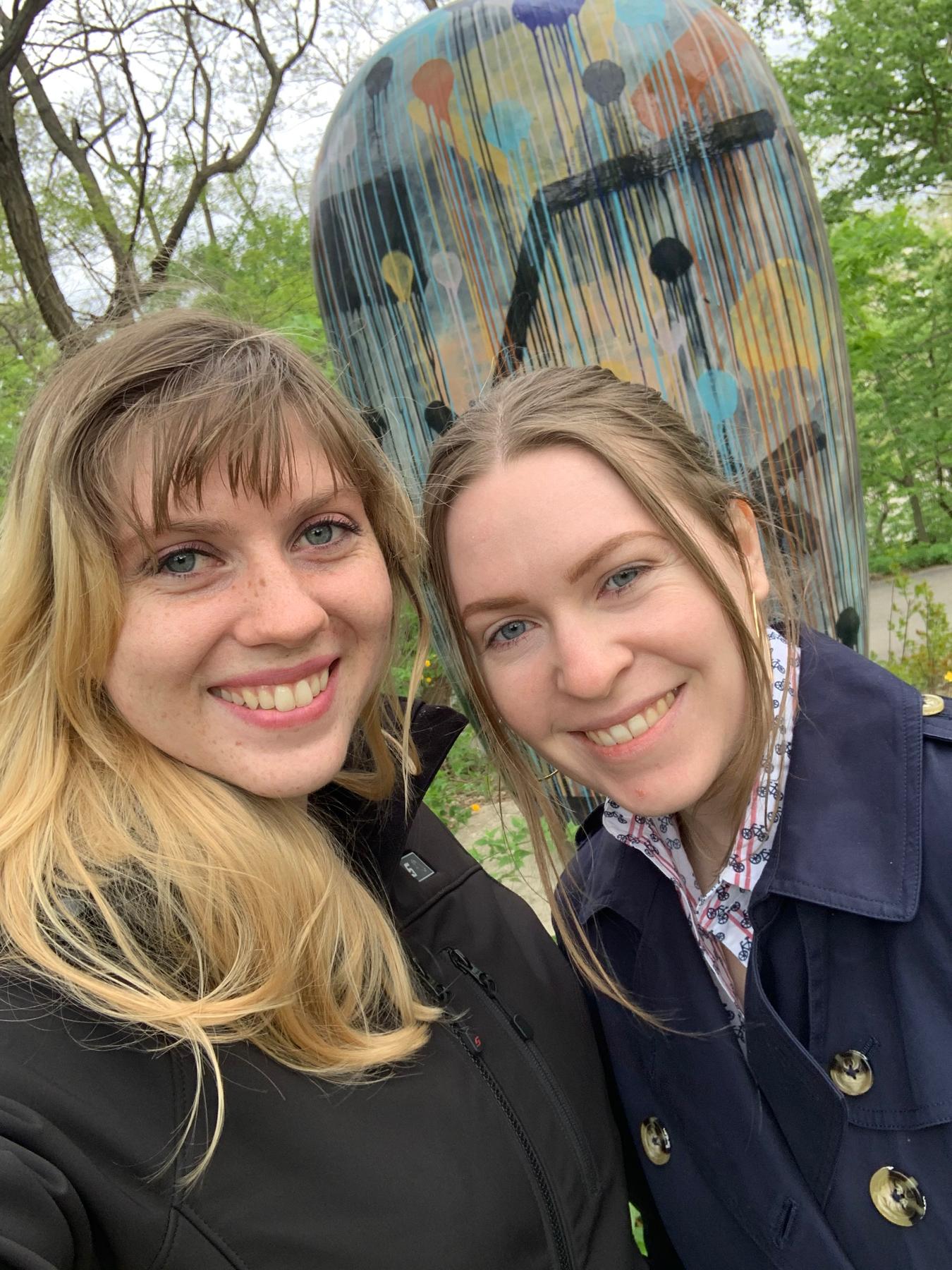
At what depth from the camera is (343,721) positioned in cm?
142

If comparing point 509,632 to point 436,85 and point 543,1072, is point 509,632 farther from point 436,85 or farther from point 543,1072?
point 436,85

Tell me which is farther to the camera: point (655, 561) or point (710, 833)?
point (710, 833)

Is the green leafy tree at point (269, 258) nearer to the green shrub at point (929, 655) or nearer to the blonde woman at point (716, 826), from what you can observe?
the green shrub at point (929, 655)

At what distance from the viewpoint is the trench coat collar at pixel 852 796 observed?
1214 millimetres

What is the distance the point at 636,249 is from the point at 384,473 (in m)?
1.77

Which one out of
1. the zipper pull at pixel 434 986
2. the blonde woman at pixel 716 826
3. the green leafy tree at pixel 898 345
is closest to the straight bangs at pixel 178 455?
the blonde woman at pixel 716 826

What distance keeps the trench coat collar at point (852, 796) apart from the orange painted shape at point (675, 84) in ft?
6.97

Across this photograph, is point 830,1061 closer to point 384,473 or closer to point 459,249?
point 384,473

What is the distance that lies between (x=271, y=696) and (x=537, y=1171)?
724 millimetres

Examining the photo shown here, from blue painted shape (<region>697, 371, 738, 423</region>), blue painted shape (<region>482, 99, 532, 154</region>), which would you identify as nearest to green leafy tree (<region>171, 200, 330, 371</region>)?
blue painted shape (<region>482, 99, 532, 154</region>)

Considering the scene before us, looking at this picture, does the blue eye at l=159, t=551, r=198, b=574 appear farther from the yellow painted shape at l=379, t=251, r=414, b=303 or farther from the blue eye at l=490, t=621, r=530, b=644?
the yellow painted shape at l=379, t=251, r=414, b=303

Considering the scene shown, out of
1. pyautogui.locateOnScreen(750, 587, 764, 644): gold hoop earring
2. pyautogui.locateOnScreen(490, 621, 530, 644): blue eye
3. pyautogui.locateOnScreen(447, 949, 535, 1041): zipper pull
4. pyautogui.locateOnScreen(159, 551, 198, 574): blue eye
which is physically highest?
pyautogui.locateOnScreen(159, 551, 198, 574): blue eye

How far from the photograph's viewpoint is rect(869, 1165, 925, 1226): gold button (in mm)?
1194

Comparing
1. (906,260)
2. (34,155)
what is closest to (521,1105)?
(906,260)
